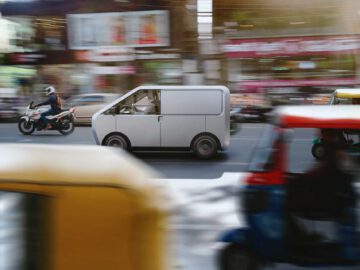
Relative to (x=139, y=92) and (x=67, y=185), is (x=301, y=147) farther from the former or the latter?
(x=139, y=92)

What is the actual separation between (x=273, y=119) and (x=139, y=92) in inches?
273

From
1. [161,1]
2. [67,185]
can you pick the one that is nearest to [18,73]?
[161,1]

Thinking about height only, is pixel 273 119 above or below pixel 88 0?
below

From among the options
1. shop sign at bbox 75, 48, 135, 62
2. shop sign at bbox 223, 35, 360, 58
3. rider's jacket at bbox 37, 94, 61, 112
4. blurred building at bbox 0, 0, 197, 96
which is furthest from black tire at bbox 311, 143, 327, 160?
shop sign at bbox 75, 48, 135, 62

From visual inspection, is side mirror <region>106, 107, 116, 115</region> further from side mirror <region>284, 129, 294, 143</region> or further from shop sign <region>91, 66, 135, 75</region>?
shop sign <region>91, 66, 135, 75</region>

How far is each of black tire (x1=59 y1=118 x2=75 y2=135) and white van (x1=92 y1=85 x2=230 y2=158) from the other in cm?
438

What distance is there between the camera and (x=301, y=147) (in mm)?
4379

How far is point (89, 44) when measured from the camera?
90.7ft

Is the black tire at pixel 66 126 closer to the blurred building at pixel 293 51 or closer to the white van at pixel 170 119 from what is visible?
the white van at pixel 170 119

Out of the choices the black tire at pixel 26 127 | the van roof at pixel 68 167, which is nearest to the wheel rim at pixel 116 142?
the black tire at pixel 26 127

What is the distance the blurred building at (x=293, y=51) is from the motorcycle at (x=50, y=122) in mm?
9003

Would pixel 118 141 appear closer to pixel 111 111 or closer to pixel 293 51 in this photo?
pixel 111 111

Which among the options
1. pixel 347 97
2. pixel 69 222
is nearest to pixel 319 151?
pixel 69 222

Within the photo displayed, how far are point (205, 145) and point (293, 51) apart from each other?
13544 millimetres
